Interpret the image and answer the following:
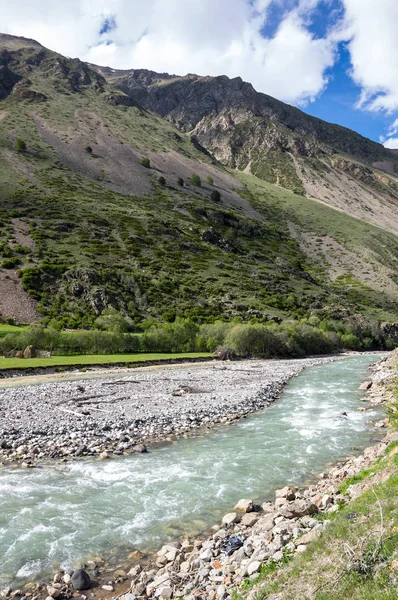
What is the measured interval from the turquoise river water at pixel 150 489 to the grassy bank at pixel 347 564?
4291 mm

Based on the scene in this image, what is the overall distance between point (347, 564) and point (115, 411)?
20373 mm

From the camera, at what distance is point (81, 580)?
28.3 ft

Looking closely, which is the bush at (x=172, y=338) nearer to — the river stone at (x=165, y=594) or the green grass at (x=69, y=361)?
the green grass at (x=69, y=361)

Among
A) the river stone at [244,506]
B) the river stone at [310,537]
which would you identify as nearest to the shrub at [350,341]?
the river stone at [244,506]

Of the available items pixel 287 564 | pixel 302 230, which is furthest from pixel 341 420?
pixel 302 230

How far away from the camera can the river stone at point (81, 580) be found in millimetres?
8531

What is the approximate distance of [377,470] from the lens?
467 inches

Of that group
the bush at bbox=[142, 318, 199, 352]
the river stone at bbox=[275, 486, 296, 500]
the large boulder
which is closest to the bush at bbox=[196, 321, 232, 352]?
the bush at bbox=[142, 318, 199, 352]

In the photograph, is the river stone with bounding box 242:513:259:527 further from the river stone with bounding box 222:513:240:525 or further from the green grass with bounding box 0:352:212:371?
the green grass with bounding box 0:352:212:371

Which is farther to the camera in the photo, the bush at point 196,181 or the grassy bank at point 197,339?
the bush at point 196,181

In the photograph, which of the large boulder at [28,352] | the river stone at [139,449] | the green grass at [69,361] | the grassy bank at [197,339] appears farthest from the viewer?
the grassy bank at [197,339]

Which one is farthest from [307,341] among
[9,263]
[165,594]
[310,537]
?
[165,594]

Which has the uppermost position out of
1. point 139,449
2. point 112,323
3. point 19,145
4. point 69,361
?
point 19,145

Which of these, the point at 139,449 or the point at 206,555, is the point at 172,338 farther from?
the point at 206,555
